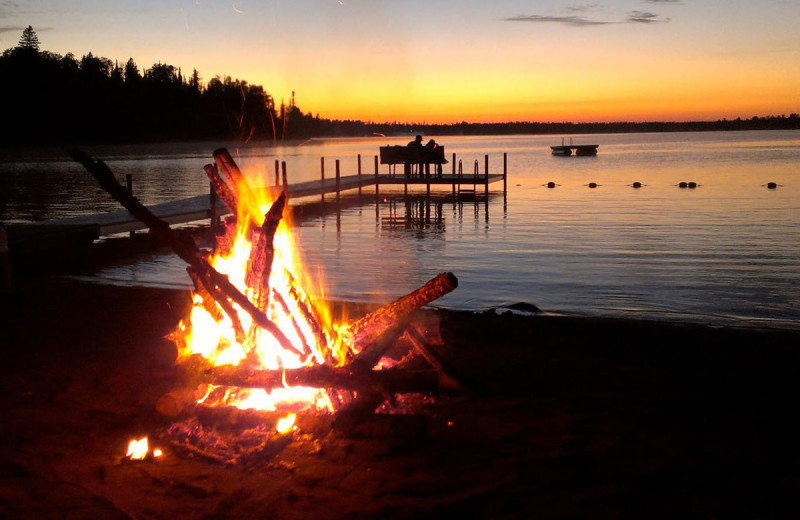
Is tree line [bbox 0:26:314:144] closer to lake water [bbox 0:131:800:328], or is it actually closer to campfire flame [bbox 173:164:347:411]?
lake water [bbox 0:131:800:328]

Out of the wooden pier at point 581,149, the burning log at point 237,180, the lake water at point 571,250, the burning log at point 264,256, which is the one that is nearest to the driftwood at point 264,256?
the burning log at point 264,256

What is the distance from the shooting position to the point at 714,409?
5.40 meters

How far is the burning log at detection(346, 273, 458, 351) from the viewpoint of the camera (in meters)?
4.84

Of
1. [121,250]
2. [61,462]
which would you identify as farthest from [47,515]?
[121,250]

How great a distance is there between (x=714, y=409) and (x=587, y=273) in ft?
27.3

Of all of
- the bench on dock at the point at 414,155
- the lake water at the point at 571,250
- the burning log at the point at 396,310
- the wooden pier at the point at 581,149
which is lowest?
the lake water at the point at 571,250

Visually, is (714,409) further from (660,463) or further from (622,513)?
(622,513)

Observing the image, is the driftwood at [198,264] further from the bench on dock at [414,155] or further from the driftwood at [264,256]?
the bench on dock at [414,155]

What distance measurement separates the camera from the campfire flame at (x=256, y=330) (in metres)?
5.21

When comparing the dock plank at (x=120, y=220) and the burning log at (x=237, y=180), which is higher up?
the burning log at (x=237, y=180)

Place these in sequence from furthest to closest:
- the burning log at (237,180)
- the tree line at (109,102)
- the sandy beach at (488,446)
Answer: the tree line at (109,102)
the burning log at (237,180)
the sandy beach at (488,446)

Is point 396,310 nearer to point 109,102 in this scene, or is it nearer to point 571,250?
point 571,250

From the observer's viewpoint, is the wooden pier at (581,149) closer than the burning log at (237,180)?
No

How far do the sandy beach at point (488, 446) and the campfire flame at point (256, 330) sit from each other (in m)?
0.34
